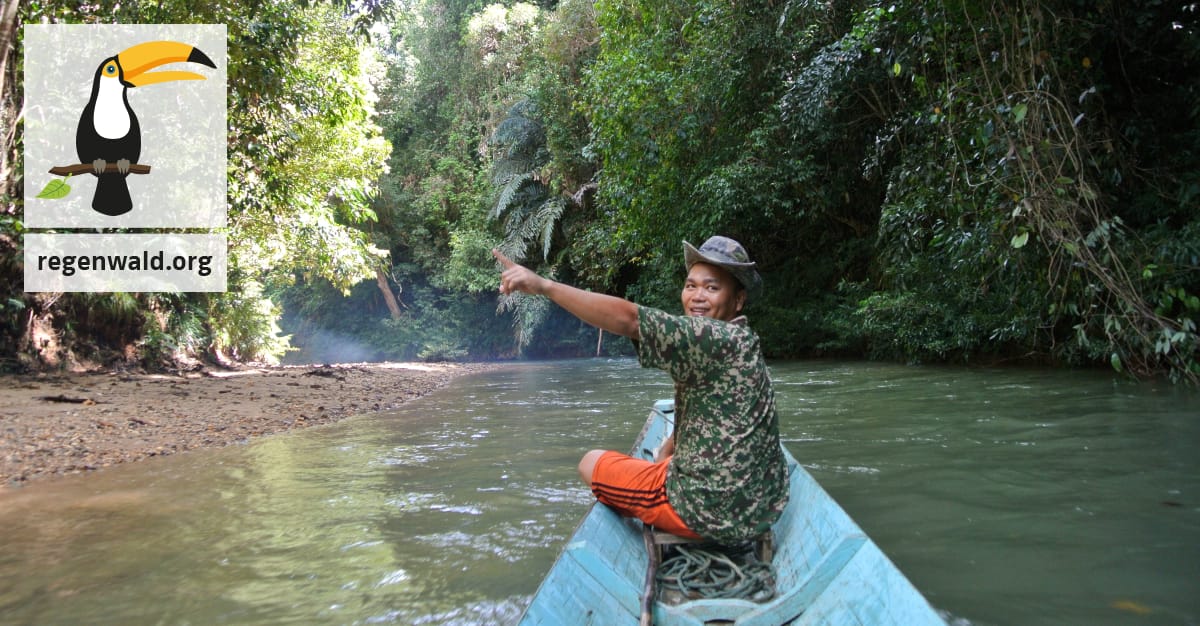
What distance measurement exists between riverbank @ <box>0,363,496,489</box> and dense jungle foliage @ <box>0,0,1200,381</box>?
172cm

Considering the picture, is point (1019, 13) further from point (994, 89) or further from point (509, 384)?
point (509, 384)

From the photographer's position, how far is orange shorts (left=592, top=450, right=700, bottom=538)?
9.43 ft

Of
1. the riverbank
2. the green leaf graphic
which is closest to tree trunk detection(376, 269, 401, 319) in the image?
the riverbank

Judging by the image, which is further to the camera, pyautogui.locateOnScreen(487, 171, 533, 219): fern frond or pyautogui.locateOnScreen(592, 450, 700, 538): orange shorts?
pyautogui.locateOnScreen(487, 171, 533, 219): fern frond

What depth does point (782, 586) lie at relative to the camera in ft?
8.86

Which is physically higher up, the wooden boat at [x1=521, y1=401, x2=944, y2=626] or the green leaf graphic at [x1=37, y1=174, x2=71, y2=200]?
the green leaf graphic at [x1=37, y1=174, x2=71, y2=200]

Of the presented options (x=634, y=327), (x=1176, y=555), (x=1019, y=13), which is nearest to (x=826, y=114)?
(x=1019, y=13)

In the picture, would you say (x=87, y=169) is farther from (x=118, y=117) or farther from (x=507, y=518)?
(x=507, y=518)

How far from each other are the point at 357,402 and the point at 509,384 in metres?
3.66

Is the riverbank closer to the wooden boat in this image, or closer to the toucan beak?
the toucan beak

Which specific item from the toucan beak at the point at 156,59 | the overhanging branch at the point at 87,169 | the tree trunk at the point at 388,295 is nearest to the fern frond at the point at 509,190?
the tree trunk at the point at 388,295

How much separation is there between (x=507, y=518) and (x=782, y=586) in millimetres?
1770

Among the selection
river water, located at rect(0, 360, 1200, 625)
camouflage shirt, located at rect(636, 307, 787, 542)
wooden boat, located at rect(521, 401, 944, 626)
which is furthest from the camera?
river water, located at rect(0, 360, 1200, 625)

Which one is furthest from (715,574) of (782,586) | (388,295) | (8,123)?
(388,295)
